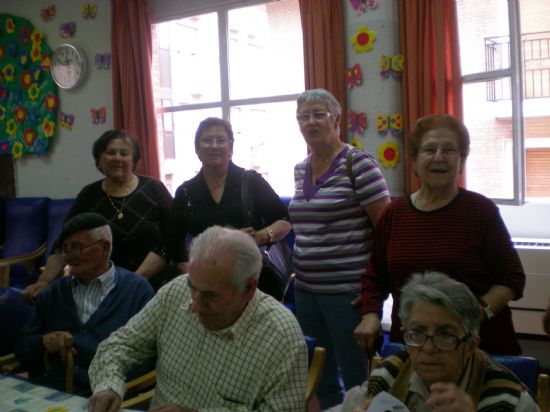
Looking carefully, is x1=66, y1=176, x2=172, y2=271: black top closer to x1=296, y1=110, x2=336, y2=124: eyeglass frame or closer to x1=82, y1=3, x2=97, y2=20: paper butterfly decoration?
x1=296, y1=110, x2=336, y2=124: eyeglass frame

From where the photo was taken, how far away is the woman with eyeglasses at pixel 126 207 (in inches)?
101

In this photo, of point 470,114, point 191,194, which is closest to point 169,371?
point 191,194

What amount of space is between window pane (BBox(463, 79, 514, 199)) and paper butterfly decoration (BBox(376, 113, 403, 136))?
42 cm

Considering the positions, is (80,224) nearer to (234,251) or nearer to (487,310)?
(234,251)

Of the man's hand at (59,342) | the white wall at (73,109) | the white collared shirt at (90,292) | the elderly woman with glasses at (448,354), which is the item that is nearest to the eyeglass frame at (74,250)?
the white collared shirt at (90,292)

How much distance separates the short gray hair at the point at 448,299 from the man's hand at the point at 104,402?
31.4 inches

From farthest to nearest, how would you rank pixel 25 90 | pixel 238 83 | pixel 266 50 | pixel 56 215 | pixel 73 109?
pixel 25 90 → pixel 73 109 → pixel 56 215 → pixel 238 83 → pixel 266 50

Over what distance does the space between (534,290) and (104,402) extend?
245cm

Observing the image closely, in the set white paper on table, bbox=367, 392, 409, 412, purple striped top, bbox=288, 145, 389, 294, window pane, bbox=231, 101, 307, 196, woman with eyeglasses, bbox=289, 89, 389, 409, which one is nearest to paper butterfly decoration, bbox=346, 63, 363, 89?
window pane, bbox=231, 101, 307, 196

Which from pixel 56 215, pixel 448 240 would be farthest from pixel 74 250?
pixel 56 215

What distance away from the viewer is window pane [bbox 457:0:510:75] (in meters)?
3.44

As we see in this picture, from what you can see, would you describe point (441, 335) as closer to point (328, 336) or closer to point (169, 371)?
point (169, 371)

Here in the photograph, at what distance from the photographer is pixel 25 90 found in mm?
5672

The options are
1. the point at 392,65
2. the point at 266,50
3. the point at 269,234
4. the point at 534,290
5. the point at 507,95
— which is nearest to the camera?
the point at 269,234
